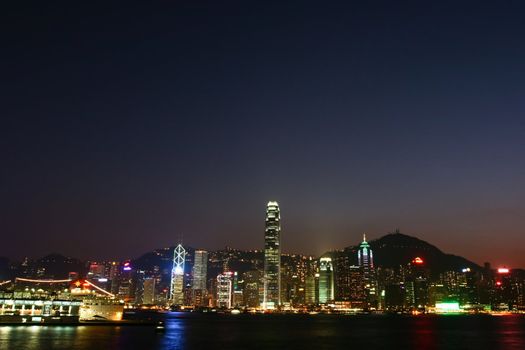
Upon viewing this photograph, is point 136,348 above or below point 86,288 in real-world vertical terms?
below


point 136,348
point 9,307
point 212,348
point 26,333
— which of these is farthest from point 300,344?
point 9,307

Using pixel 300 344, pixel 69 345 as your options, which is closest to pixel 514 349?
pixel 300 344

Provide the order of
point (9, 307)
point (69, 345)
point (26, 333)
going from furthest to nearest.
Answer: point (9, 307) → point (26, 333) → point (69, 345)

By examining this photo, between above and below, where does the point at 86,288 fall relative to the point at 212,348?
above

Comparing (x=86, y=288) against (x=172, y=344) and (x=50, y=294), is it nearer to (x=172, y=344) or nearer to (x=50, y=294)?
(x=50, y=294)

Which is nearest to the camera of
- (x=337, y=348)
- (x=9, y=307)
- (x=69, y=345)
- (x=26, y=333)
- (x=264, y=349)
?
(x=69, y=345)

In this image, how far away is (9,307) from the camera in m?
100

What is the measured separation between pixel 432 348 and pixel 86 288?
267 feet

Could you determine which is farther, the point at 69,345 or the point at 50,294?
the point at 50,294

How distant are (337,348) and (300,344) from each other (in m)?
6.46

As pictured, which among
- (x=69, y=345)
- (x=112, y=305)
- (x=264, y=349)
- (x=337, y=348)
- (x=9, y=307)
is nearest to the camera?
(x=69, y=345)

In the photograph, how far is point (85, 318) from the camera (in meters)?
106

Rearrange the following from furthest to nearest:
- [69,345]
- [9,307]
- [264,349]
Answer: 1. [9,307]
2. [264,349]
3. [69,345]

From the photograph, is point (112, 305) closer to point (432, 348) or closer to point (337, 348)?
point (337, 348)
